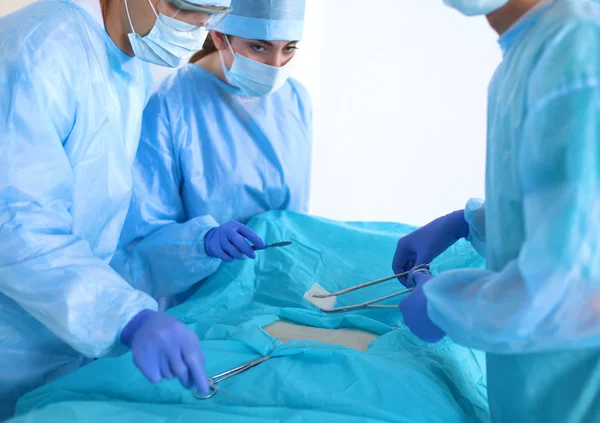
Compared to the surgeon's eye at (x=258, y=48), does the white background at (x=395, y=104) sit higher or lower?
lower

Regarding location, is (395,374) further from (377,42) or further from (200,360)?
(377,42)

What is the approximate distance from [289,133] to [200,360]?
1024 millimetres

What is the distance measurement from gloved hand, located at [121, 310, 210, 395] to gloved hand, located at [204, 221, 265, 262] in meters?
0.49

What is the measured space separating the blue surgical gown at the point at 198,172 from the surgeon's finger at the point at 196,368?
58 cm

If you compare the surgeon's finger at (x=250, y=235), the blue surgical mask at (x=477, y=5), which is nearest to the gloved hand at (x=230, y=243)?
the surgeon's finger at (x=250, y=235)

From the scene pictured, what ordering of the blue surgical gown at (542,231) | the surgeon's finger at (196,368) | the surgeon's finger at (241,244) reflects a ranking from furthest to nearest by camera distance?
the surgeon's finger at (241,244) < the surgeon's finger at (196,368) < the blue surgical gown at (542,231)

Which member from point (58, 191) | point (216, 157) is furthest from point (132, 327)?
point (216, 157)

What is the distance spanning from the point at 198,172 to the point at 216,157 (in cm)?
7

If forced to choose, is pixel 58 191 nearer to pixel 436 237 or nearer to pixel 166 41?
pixel 166 41

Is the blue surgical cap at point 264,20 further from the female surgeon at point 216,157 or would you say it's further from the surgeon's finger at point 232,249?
the surgeon's finger at point 232,249

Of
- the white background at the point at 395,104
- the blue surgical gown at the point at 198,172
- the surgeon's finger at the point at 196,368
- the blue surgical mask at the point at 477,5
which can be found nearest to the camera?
the blue surgical mask at the point at 477,5

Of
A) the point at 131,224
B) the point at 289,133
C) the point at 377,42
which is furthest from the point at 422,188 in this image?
the point at 131,224

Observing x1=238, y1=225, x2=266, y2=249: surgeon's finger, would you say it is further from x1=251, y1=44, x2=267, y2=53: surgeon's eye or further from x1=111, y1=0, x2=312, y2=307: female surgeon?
x1=251, y1=44, x2=267, y2=53: surgeon's eye

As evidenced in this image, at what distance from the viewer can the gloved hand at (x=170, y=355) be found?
0.81 meters
